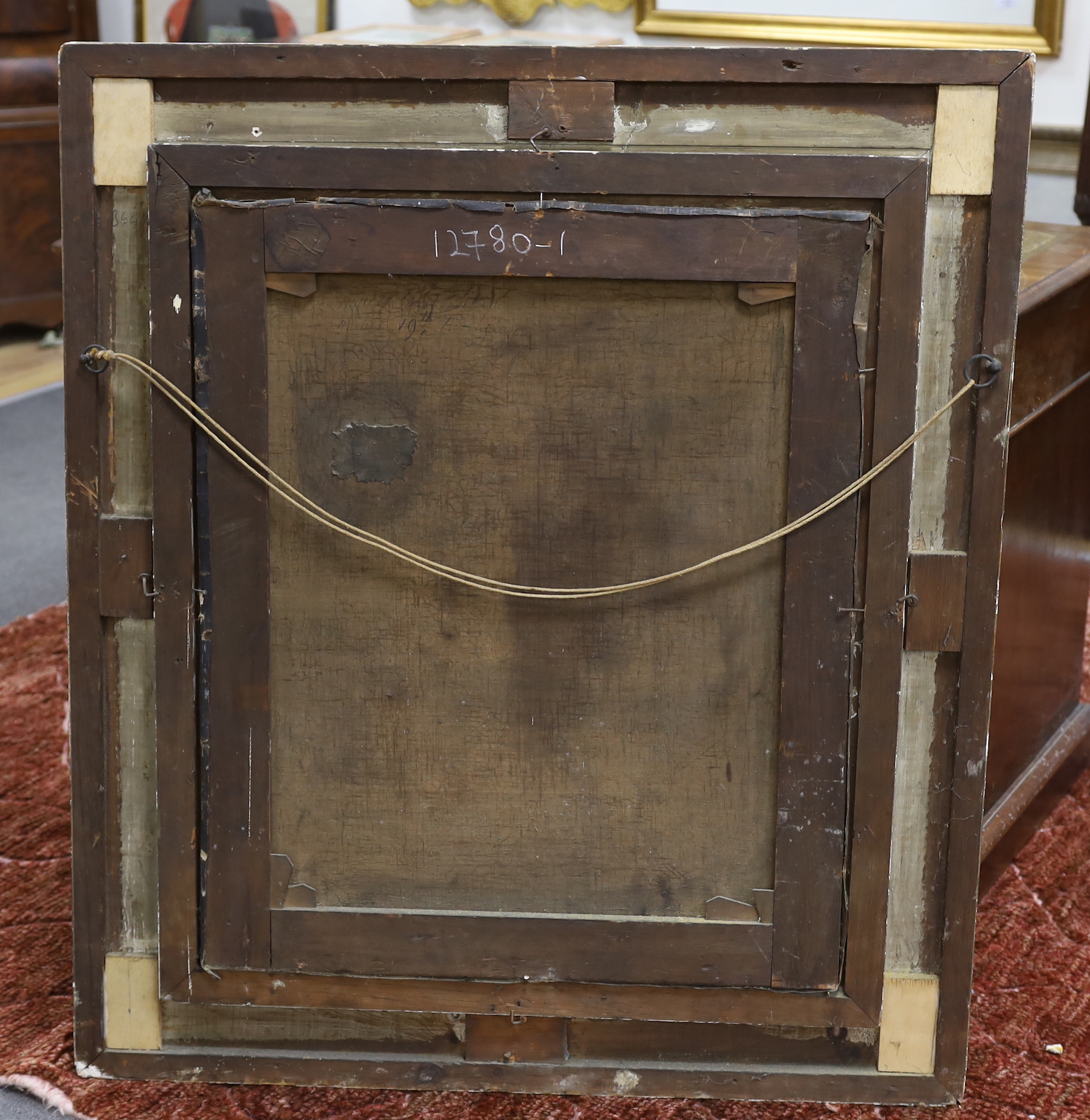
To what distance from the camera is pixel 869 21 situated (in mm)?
3463

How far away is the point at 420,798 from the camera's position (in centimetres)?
147

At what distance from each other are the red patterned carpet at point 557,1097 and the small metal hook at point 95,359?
2.51ft

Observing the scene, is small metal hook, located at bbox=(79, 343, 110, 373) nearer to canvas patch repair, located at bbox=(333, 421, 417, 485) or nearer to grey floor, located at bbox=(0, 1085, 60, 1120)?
canvas patch repair, located at bbox=(333, 421, 417, 485)

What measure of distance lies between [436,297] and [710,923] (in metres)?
0.69

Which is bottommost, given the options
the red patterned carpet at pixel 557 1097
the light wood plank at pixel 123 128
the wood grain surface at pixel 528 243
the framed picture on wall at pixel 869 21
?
the red patterned carpet at pixel 557 1097

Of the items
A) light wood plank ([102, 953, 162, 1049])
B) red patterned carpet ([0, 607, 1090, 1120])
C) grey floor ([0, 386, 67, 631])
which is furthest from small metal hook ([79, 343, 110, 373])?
grey floor ([0, 386, 67, 631])

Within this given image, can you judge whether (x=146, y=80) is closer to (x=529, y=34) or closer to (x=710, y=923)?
(x=710, y=923)

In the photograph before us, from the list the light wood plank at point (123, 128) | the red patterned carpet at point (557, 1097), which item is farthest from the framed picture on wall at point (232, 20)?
the light wood plank at point (123, 128)

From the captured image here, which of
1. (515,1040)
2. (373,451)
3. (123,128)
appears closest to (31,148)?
(123,128)

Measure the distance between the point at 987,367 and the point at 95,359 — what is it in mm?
872

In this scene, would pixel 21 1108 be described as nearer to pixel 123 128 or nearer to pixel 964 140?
pixel 123 128

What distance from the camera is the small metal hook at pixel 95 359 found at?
1395 millimetres

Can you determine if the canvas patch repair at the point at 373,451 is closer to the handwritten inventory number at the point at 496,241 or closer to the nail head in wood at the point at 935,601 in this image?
the handwritten inventory number at the point at 496,241

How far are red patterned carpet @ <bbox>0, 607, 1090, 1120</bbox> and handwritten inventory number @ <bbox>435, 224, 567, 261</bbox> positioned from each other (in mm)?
902
